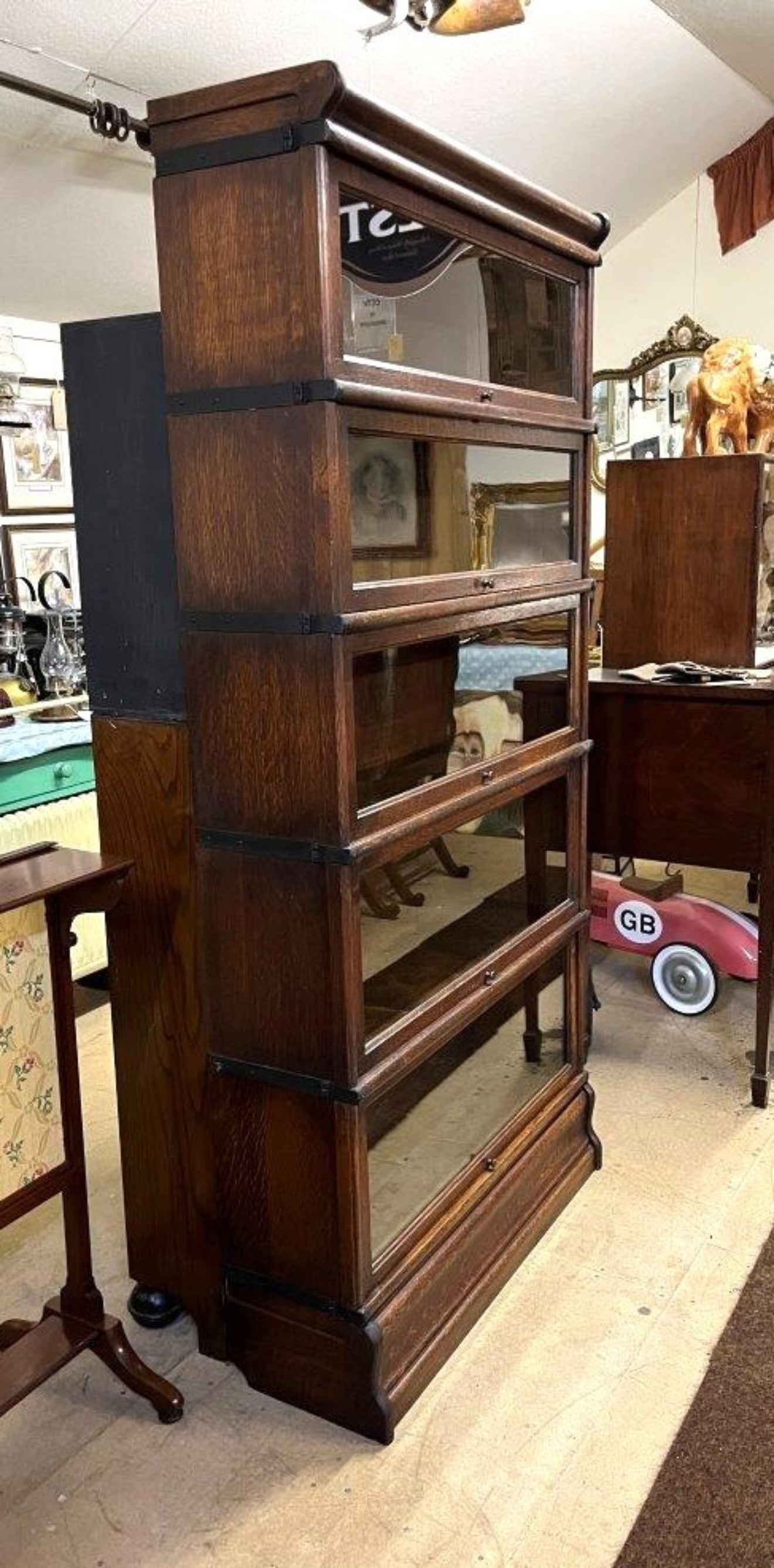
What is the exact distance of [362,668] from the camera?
1.58 metres

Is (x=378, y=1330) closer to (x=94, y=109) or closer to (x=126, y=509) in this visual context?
(x=126, y=509)

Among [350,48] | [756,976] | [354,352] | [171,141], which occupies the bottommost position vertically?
[756,976]

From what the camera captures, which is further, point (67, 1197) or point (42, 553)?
point (42, 553)

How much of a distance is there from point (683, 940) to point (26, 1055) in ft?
6.47

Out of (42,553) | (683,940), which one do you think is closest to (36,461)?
(42,553)

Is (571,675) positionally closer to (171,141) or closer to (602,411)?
(171,141)

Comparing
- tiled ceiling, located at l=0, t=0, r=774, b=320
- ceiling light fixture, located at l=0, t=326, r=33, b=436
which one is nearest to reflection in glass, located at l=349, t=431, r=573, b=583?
tiled ceiling, located at l=0, t=0, r=774, b=320

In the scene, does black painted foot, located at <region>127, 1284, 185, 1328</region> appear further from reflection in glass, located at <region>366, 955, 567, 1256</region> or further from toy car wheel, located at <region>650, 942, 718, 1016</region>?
toy car wheel, located at <region>650, 942, 718, 1016</region>

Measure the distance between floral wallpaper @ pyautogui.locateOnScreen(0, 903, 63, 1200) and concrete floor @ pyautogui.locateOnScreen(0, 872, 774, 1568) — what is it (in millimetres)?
440

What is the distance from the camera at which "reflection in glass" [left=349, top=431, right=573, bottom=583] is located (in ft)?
5.09

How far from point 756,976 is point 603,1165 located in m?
0.62

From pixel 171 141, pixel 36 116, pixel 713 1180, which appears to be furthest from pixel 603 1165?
pixel 36 116

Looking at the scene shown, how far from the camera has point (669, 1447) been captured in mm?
1698

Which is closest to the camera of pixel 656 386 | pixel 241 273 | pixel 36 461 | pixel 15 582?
pixel 241 273
